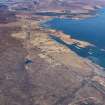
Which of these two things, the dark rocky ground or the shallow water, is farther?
the shallow water

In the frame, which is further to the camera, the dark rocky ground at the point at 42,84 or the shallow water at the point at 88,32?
the shallow water at the point at 88,32

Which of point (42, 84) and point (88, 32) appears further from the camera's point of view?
point (88, 32)

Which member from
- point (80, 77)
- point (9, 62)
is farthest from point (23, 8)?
point (80, 77)

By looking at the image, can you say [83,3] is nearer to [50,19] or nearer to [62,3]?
[62,3]

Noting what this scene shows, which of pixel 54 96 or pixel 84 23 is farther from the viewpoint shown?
pixel 84 23

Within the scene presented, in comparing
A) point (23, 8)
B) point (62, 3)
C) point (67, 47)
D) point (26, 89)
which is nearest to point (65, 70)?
point (26, 89)

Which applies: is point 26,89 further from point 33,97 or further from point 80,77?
point 80,77

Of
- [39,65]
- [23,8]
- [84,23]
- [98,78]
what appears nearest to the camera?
[98,78]

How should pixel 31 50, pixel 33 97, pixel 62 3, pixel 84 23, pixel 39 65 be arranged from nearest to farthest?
pixel 33 97
pixel 39 65
pixel 31 50
pixel 84 23
pixel 62 3

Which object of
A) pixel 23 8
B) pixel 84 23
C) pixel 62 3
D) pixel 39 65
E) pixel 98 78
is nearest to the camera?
pixel 98 78
